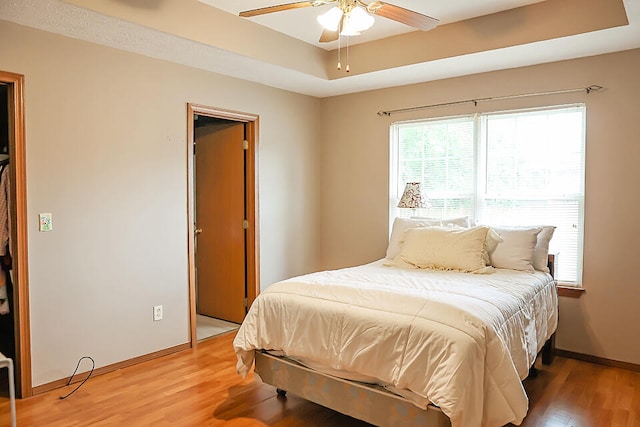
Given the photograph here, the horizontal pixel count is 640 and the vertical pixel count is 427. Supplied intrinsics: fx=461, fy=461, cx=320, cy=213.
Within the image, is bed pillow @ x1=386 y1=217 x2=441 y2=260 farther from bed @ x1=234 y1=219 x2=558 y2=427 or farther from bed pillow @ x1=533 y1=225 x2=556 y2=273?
bed pillow @ x1=533 y1=225 x2=556 y2=273

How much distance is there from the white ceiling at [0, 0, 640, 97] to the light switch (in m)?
1.19

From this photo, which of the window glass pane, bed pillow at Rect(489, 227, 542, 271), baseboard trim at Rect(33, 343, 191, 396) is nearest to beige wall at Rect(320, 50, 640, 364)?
the window glass pane

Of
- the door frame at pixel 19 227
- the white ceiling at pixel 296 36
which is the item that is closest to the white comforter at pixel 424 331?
the door frame at pixel 19 227

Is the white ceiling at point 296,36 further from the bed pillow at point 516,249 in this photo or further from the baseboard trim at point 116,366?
the baseboard trim at point 116,366

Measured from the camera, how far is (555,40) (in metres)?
3.19

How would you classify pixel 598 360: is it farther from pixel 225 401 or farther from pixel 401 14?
pixel 401 14

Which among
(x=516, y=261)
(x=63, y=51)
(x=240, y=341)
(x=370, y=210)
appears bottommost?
(x=240, y=341)

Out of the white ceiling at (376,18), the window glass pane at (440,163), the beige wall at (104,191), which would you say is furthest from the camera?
the window glass pane at (440,163)

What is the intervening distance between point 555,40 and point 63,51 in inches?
131

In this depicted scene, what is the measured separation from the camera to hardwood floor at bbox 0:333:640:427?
2668 millimetres

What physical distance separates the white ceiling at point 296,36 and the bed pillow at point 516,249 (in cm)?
135

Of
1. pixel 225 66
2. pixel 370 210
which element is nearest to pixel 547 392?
pixel 370 210

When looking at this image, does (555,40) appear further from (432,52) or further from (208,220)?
(208,220)

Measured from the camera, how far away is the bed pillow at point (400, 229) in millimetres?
3895
